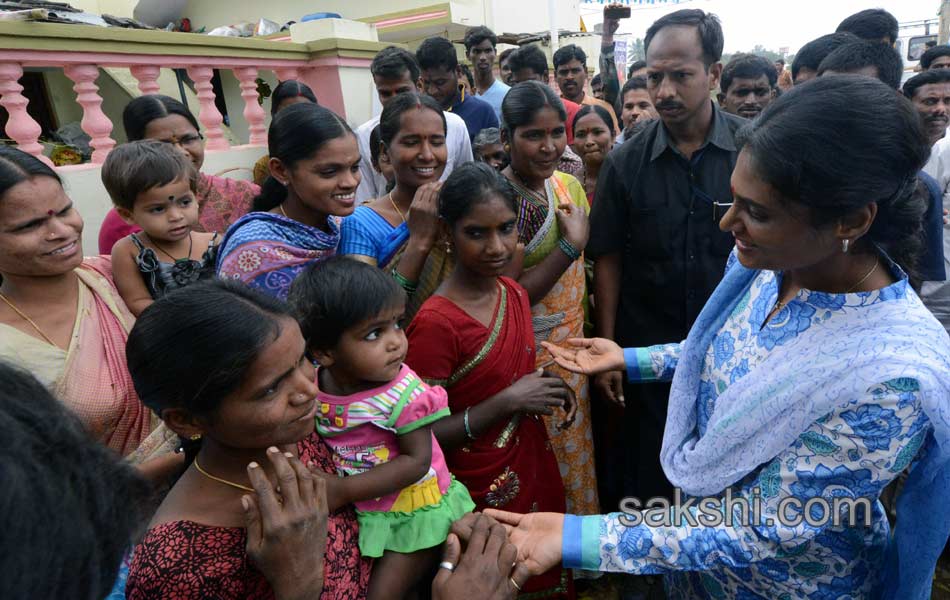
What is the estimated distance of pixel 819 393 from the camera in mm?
1264

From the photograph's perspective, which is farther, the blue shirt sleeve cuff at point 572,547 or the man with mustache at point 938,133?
the man with mustache at point 938,133

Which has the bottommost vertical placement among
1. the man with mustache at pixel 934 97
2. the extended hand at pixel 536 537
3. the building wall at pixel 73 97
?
the extended hand at pixel 536 537

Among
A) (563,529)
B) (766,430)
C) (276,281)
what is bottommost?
(563,529)

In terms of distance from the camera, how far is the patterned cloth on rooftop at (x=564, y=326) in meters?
→ 2.54

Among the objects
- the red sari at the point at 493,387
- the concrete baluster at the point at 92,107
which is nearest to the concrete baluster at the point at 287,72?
the concrete baluster at the point at 92,107

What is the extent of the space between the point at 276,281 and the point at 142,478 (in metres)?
1.29

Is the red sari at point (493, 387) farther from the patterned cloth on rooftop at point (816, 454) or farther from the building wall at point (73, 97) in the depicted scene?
the building wall at point (73, 97)

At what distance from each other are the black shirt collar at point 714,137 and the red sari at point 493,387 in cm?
103

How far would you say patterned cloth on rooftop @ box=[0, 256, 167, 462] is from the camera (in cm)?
167

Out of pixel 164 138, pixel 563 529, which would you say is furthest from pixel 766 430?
pixel 164 138

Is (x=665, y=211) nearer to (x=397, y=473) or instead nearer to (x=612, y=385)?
(x=612, y=385)

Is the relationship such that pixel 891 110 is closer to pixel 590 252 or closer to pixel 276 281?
pixel 590 252

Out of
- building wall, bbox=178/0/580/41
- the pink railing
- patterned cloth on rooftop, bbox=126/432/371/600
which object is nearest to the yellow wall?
building wall, bbox=178/0/580/41

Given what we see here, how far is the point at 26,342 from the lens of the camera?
167 centimetres
